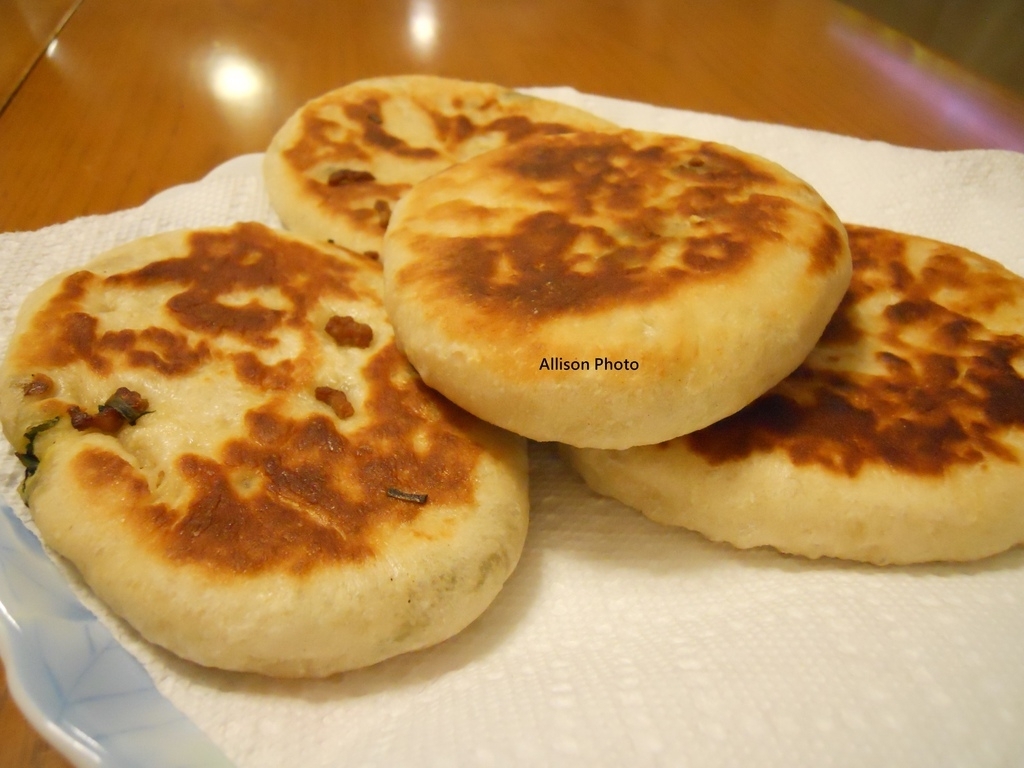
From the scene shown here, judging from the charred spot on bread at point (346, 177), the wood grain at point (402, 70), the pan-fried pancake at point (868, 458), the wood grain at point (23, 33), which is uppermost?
the pan-fried pancake at point (868, 458)

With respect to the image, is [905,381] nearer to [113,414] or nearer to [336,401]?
[336,401]

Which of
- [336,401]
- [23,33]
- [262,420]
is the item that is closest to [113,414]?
[262,420]

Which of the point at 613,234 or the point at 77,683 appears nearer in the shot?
the point at 77,683

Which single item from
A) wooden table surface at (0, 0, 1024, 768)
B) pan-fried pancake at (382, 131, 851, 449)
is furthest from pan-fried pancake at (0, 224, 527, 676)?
wooden table surface at (0, 0, 1024, 768)

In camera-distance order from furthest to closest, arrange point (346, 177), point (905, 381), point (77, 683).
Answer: point (346, 177) < point (905, 381) < point (77, 683)

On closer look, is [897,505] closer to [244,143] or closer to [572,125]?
[572,125]

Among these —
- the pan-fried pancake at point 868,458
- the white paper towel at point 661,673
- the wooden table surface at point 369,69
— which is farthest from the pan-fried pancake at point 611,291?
the wooden table surface at point 369,69

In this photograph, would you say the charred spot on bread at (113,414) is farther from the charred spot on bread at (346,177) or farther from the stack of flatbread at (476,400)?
the charred spot on bread at (346,177)

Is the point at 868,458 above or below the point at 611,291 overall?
below
